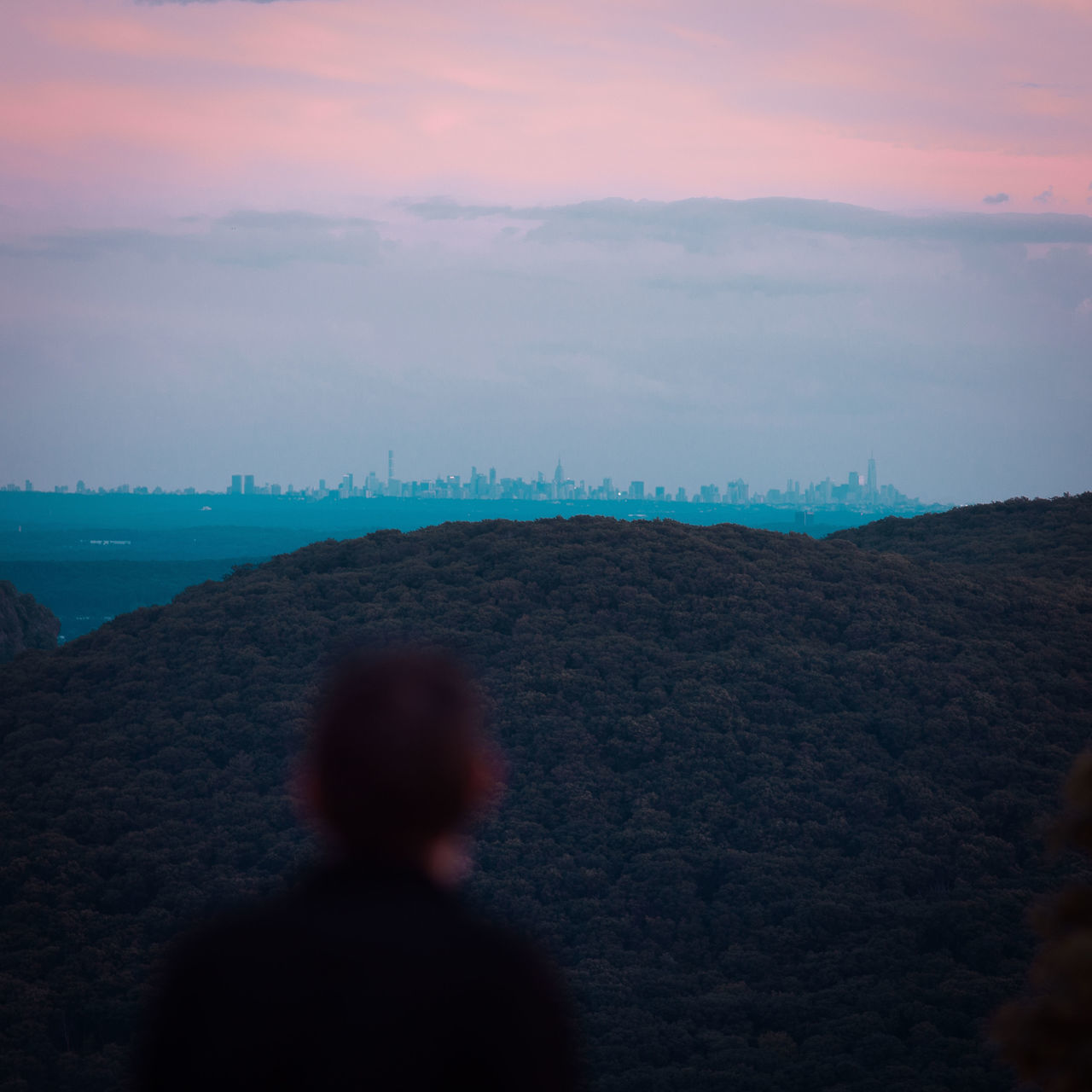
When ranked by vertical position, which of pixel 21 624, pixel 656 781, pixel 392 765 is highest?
pixel 392 765

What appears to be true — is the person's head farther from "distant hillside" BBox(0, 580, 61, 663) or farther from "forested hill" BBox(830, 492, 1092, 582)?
"distant hillside" BBox(0, 580, 61, 663)

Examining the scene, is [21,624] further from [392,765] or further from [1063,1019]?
[392,765]

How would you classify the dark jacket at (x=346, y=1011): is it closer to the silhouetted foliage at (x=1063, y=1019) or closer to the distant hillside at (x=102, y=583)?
the silhouetted foliage at (x=1063, y=1019)

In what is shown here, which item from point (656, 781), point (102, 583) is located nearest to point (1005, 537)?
point (656, 781)

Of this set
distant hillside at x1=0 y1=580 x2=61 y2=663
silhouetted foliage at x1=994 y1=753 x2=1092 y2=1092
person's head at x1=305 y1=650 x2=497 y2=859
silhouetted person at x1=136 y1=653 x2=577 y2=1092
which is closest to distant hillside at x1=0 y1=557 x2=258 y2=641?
distant hillside at x1=0 y1=580 x2=61 y2=663

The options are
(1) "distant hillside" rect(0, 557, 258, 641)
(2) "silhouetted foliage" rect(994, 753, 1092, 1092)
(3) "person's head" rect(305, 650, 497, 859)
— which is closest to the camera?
(3) "person's head" rect(305, 650, 497, 859)
